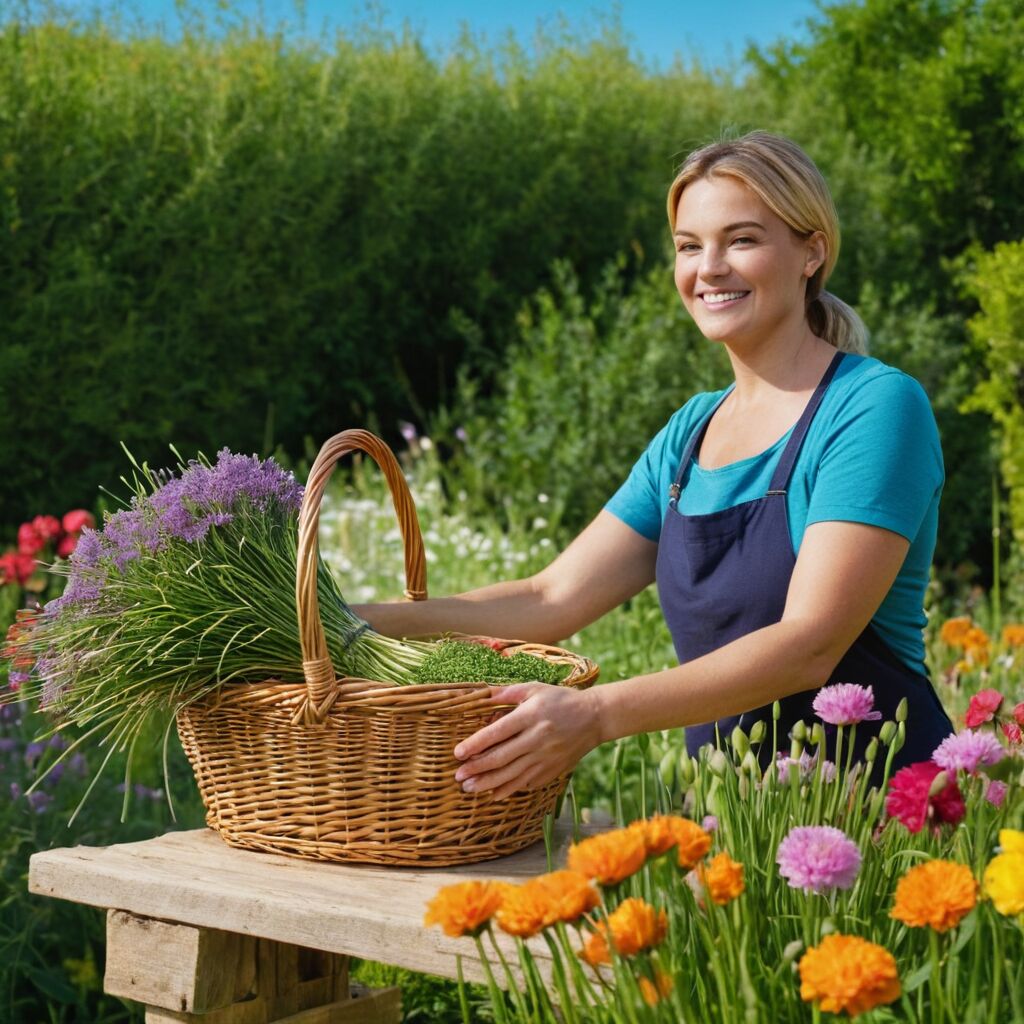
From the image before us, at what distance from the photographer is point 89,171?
5.77 meters

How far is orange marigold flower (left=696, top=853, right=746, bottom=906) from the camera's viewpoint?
1215mm

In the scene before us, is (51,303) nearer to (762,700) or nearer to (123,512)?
(123,512)

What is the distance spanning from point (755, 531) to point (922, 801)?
798 millimetres

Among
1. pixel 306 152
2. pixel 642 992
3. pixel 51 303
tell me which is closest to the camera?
pixel 642 992

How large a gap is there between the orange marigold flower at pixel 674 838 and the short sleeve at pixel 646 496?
1.18 metres

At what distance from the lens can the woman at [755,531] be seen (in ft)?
5.76

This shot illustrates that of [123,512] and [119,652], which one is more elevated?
[123,512]

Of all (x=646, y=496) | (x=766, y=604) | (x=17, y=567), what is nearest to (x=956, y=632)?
(x=646, y=496)

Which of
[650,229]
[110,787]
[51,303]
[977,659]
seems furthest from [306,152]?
[977,659]

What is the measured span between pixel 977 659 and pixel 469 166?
5.00m

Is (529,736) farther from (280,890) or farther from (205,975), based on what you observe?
(205,975)

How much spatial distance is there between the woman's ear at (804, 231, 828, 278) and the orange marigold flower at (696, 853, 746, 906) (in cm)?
124

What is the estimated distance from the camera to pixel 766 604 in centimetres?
206

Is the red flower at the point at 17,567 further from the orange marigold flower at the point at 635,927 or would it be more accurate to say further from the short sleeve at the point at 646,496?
the orange marigold flower at the point at 635,927
